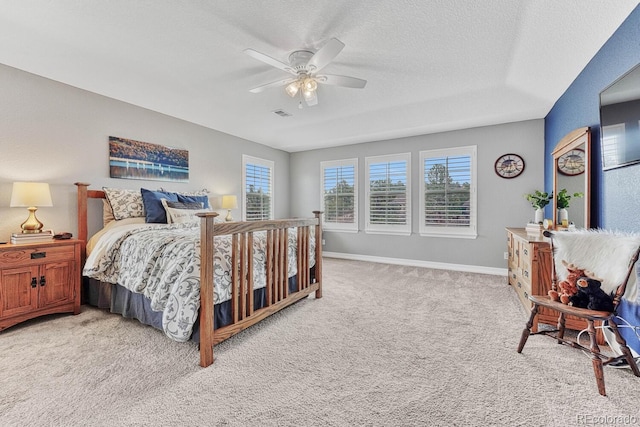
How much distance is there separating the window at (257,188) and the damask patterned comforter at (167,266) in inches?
95.2

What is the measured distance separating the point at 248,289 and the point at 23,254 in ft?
6.75

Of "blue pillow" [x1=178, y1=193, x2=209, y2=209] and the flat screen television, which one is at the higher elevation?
the flat screen television

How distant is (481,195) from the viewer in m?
4.57

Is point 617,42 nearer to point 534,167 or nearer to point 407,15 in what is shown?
point 407,15

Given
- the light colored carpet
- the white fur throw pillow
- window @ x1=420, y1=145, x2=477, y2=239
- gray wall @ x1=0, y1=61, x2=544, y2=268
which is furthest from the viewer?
window @ x1=420, y1=145, x2=477, y2=239

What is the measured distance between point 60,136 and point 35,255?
1366 mm

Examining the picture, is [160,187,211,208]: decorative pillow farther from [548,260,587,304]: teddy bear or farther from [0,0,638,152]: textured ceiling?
[548,260,587,304]: teddy bear

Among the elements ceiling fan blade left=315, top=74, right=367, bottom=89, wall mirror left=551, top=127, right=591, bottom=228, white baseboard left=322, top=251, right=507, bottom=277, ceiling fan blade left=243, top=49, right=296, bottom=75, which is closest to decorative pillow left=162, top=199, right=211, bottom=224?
ceiling fan blade left=243, top=49, right=296, bottom=75

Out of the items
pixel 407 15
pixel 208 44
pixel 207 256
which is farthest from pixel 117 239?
pixel 407 15

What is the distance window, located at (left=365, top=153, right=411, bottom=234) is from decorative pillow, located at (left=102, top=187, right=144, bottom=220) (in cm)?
386

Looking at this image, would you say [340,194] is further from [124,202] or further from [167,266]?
[167,266]

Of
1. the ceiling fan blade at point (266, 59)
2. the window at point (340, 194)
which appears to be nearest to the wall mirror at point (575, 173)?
the ceiling fan blade at point (266, 59)

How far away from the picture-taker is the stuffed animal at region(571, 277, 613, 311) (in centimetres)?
178

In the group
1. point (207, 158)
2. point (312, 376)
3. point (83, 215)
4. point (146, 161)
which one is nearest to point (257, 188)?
point (207, 158)
